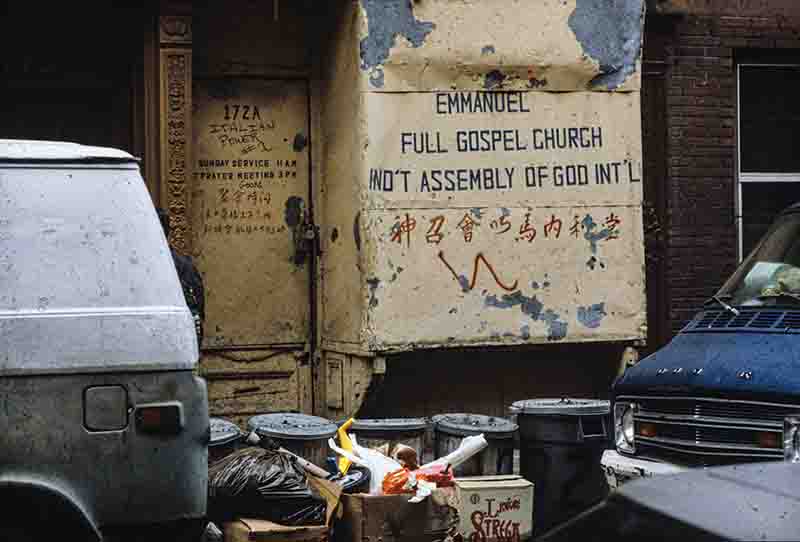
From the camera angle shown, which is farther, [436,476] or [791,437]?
[436,476]

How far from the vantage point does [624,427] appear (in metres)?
7.17

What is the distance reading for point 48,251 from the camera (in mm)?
4945

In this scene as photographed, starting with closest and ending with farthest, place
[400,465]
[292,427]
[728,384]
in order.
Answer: [728,384]
[400,465]
[292,427]

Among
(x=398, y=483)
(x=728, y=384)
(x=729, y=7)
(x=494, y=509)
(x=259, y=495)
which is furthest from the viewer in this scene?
(x=729, y=7)

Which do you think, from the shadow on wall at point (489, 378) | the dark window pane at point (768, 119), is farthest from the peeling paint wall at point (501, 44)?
the shadow on wall at point (489, 378)

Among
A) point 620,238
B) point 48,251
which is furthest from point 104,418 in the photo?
point 620,238

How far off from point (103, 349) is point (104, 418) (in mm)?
253

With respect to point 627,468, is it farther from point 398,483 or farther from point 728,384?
point 398,483

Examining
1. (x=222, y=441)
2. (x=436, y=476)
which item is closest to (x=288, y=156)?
(x=222, y=441)

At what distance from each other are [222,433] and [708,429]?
2894mm

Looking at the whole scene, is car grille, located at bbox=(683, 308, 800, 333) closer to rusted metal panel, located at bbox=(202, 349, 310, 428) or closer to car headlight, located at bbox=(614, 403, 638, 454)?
car headlight, located at bbox=(614, 403, 638, 454)

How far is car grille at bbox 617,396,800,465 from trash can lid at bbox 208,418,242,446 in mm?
2338

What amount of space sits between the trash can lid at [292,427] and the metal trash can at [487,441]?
87 cm

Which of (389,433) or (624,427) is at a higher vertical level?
(624,427)
